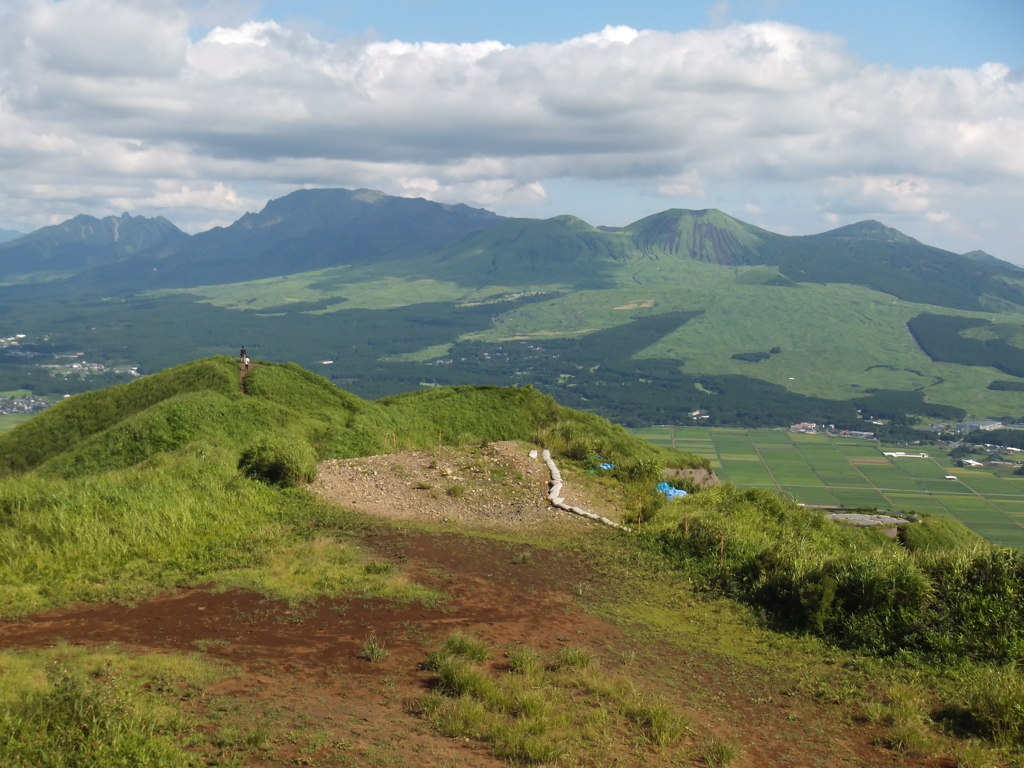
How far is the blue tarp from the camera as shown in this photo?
2790 cm

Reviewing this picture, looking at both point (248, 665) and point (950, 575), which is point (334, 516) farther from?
point (950, 575)

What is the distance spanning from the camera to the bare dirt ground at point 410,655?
10430 millimetres

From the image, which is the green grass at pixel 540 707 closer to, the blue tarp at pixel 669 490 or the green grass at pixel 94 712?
the green grass at pixel 94 712

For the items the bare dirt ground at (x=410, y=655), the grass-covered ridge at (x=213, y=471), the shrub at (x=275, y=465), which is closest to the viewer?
the bare dirt ground at (x=410, y=655)

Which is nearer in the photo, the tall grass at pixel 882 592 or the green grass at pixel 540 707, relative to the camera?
the green grass at pixel 540 707

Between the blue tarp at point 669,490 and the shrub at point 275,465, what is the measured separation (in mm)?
11591

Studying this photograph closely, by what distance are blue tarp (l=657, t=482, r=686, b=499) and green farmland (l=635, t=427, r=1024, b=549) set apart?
6526cm

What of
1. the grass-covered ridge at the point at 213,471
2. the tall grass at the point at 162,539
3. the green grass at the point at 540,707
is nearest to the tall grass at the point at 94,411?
the grass-covered ridge at the point at 213,471

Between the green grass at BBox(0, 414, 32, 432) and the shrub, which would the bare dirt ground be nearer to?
the shrub

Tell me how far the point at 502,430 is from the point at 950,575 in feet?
76.0

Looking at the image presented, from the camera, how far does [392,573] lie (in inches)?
676

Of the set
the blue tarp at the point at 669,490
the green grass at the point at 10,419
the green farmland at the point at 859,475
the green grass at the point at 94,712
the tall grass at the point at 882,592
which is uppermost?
the green grass at the point at 94,712

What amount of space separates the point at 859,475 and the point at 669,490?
4712 inches

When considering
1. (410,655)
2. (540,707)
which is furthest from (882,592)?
(410,655)
